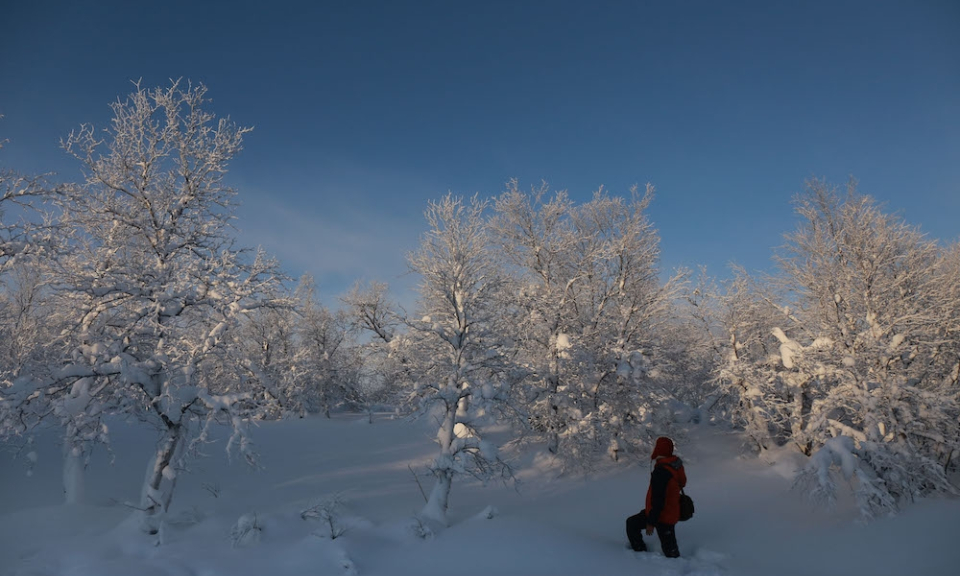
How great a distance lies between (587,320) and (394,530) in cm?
1057

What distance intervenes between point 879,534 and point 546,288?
10.6 meters

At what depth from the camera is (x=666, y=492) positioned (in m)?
6.71

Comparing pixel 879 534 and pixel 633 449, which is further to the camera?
pixel 633 449

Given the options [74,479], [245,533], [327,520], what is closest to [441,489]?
[327,520]

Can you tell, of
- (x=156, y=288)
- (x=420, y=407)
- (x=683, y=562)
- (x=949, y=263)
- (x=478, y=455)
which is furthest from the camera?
(x=949, y=263)

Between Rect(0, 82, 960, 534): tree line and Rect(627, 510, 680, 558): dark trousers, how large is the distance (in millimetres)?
2461

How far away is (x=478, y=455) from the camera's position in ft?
28.0

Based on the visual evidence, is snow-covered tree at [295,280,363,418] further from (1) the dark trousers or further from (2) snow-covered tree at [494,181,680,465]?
(1) the dark trousers

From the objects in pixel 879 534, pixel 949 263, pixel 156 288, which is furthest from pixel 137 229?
pixel 949 263

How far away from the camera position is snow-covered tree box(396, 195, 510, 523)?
839cm

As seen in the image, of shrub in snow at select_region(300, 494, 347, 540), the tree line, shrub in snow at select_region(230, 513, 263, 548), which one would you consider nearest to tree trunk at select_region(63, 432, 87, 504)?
the tree line

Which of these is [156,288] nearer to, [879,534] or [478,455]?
[478,455]

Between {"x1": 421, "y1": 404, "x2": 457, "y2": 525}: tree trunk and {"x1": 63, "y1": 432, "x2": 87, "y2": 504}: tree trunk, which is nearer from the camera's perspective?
{"x1": 63, "y1": 432, "x2": 87, "y2": 504}: tree trunk

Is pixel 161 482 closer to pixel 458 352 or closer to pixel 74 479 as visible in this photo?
pixel 74 479
